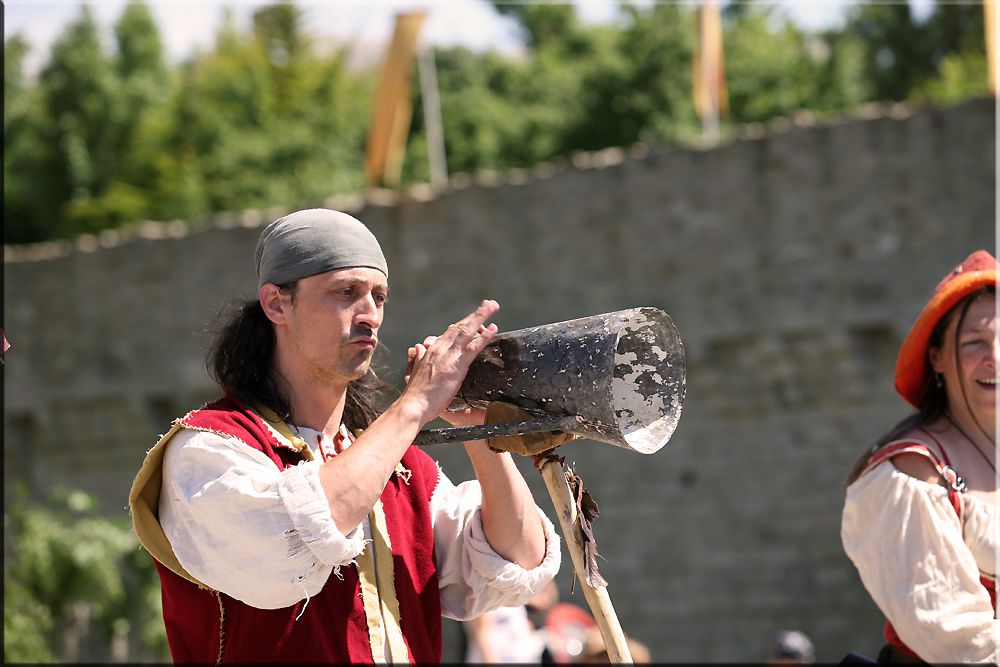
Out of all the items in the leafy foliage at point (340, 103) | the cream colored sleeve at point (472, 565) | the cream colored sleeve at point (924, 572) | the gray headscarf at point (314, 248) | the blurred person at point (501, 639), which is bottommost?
the blurred person at point (501, 639)

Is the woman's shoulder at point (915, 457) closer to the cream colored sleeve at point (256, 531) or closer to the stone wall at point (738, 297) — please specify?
the cream colored sleeve at point (256, 531)

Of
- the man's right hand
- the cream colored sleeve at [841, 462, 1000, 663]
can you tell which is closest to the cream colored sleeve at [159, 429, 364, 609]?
the man's right hand

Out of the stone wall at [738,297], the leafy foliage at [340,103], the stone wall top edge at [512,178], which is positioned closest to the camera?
the stone wall at [738,297]

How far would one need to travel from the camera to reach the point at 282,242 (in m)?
2.30

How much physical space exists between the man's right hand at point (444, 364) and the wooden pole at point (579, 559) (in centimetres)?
22

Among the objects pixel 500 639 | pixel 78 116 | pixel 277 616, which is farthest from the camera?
pixel 78 116

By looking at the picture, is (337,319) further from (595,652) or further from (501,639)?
(501,639)

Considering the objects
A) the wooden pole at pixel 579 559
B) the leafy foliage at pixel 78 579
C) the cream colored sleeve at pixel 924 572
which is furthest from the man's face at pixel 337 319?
the leafy foliage at pixel 78 579

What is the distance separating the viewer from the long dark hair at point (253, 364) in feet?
7.75

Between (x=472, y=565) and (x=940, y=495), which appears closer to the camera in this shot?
(x=472, y=565)

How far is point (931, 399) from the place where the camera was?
2.88 metres

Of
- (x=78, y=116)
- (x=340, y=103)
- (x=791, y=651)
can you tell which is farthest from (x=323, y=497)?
(x=340, y=103)

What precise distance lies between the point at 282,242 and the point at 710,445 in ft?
24.5

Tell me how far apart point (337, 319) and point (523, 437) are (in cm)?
34
